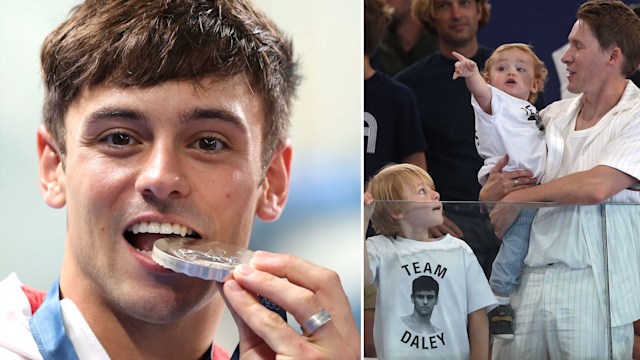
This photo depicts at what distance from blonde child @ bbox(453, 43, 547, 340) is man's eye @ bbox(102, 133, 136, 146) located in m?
1.04

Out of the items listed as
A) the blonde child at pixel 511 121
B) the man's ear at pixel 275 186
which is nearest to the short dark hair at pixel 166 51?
the man's ear at pixel 275 186

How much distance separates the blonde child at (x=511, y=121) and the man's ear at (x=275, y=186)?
618 mm

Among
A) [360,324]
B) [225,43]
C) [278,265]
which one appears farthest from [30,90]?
[360,324]

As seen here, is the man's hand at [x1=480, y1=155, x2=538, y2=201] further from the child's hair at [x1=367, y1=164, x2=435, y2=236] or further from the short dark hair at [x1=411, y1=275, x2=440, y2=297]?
the short dark hair at [x1=411, y1=275, x2=440, y2=297]

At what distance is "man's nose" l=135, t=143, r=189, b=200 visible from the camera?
7.36ft

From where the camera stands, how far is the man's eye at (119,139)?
2.29m

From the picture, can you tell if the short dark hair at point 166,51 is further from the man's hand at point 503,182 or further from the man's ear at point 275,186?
the man's hand at point 503,182

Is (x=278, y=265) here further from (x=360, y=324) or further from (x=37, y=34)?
(x=37, y=34)

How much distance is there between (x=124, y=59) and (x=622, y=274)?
157 cm

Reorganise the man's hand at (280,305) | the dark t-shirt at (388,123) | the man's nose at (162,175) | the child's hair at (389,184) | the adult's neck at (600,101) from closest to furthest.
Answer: the man's hand at (280,305), the man's nose at (162,175), the adult's neck at (600,101), the child's hair at (389,184), the dark t-shirt at (388,123)

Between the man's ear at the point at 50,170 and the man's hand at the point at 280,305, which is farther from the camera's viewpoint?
Answer: the man's ear at the point at 50,170

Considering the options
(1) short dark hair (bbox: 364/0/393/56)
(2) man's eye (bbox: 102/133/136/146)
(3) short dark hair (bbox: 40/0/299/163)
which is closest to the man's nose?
(2) man's eye (bbox: 102/133/136/146)

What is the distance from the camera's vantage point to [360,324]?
249 centimetres

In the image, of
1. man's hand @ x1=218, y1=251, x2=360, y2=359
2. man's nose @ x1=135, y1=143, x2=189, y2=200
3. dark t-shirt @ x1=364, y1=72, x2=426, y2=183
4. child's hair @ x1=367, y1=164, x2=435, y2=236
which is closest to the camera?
man's hand @ x1=218, y1=251, x2=360, y2=359
